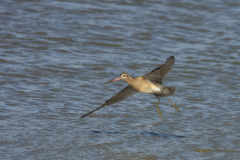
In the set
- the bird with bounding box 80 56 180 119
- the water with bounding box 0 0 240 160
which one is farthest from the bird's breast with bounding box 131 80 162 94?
the water with bounding box 0 0 240 160

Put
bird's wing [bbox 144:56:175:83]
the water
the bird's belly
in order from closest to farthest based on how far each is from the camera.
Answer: the water, bird's wing [bbox 144:56:175:83], the bird's belly

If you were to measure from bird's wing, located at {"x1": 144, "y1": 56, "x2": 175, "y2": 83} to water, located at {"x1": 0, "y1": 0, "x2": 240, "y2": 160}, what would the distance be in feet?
2.49

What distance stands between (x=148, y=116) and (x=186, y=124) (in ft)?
2.04

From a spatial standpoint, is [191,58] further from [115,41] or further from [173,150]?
[173,150]

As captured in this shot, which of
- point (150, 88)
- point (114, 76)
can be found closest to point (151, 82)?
point (150, 88)

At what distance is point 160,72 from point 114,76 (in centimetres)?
245

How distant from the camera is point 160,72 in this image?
604cm

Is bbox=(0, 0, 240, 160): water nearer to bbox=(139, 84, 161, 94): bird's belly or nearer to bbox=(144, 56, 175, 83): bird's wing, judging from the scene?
bbox=(139, 84, 161, 94): bird's belly

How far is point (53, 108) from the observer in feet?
22.3

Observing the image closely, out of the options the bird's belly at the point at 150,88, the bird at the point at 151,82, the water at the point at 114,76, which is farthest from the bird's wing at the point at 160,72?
the water at the point at 114,76

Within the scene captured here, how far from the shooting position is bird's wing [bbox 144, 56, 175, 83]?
19.5 feet

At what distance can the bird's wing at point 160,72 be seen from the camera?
5.95 m

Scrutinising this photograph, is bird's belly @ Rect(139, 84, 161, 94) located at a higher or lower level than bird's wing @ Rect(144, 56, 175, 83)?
lower

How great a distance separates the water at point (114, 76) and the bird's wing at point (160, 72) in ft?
2.49
